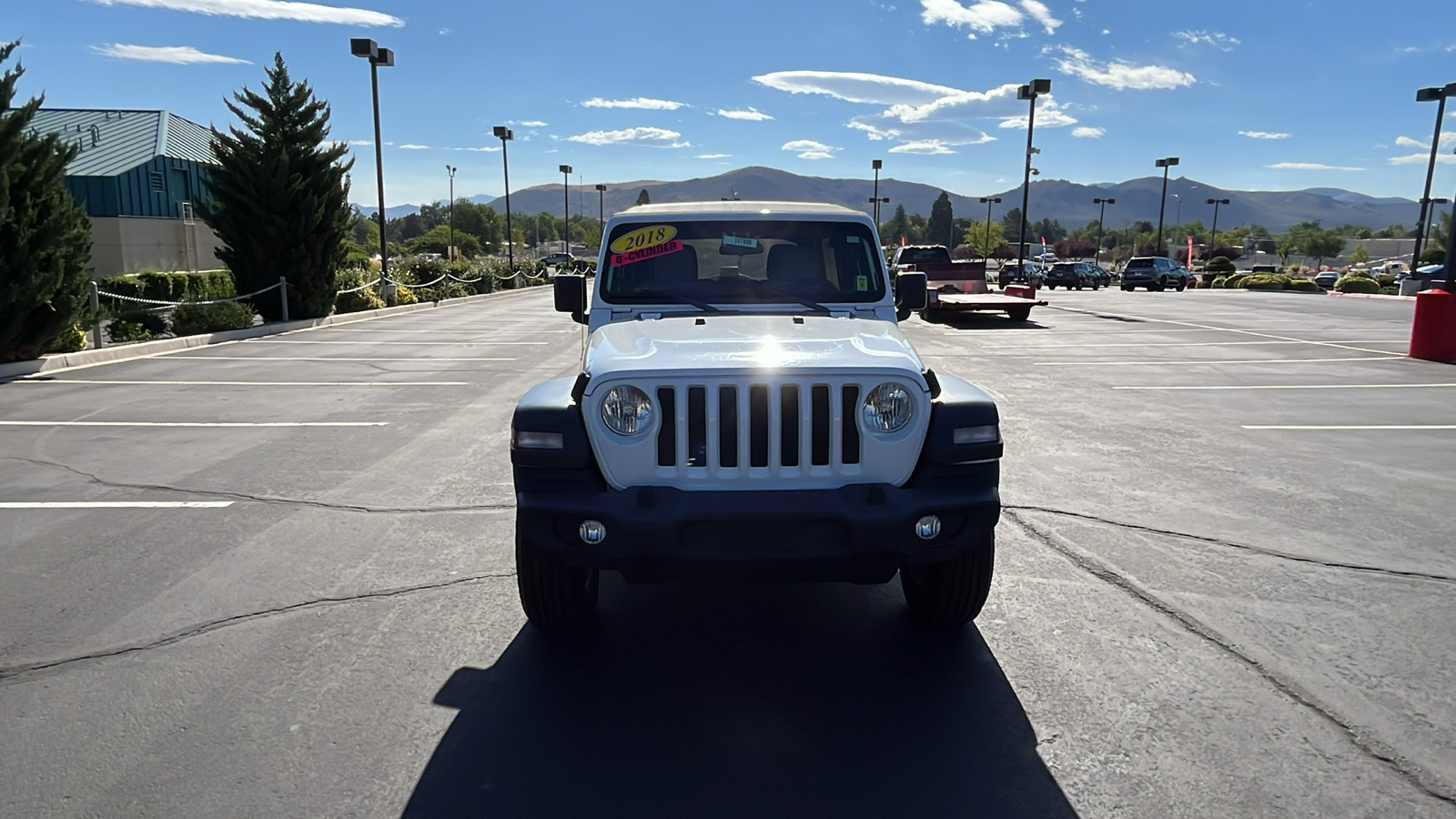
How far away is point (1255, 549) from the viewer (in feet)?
18.4

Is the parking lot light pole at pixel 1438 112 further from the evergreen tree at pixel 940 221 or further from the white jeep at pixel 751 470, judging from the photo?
the evergreen tree at pixel 940 221

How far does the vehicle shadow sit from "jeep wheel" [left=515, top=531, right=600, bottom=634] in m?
0.14

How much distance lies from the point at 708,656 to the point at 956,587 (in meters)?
1.08

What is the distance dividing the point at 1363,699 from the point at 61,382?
1362cm

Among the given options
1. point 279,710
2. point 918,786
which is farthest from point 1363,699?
point 279,710

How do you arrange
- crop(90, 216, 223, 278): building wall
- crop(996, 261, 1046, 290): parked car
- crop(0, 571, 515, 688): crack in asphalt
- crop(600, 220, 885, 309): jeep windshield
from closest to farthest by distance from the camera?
crop(0, 571, 515, 688): crack in asphalt, crop(600, 220, 885, 309): jeep windshield, crop(996, 261, 1046, 290): parked car, crop(90, 216, 223, 278): building wall

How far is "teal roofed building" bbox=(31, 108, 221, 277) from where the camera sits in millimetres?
42844

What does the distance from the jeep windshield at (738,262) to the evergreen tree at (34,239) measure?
1035cm

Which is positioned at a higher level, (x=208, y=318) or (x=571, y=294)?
(x=571, y=294)

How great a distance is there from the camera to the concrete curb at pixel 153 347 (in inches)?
506

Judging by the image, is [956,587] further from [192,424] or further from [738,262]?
[192,424]

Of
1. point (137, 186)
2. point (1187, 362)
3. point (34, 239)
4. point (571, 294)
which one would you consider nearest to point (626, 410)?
point (571, 294)

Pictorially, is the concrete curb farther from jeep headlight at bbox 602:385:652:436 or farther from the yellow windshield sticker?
jeep headlight at bbox 602:385:652:436

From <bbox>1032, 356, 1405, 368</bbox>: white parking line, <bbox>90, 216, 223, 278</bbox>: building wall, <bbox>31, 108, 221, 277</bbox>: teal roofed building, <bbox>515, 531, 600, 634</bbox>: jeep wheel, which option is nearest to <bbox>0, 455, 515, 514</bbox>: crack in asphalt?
<bbox>515, 531, 600, 634</bbox>: jeep wheel
